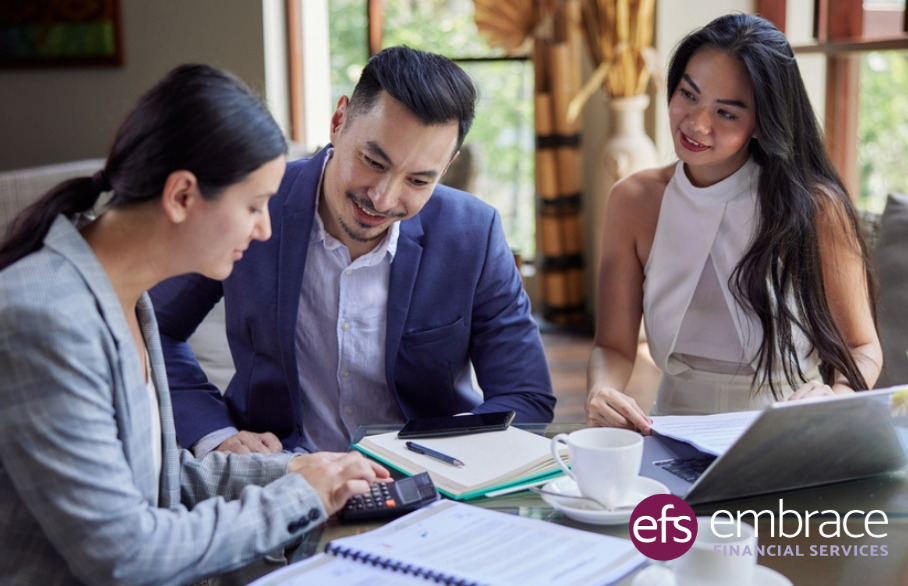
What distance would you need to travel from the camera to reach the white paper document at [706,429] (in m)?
1.24

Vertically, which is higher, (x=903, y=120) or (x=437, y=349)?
(x=903, y=120)

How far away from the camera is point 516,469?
48.0 inches

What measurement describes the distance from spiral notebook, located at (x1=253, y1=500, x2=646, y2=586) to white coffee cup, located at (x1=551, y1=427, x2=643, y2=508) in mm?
66

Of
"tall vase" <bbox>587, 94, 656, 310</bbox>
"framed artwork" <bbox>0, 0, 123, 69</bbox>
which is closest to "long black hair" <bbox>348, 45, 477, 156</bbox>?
"tall vase" <bbox>587, 94, 656, 310</bbox>

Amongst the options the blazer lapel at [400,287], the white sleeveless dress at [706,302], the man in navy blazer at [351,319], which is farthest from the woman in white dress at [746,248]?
the blazer lapel at [400,287]

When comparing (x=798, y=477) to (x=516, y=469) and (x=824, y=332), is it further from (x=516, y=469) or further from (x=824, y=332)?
(x=824, y=332)

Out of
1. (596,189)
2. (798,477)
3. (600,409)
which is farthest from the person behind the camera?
(596,189)

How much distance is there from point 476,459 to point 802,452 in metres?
0.39

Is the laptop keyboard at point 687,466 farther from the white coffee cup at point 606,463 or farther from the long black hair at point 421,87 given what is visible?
the long black hair at point 421,87

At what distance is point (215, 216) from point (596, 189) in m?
3.42

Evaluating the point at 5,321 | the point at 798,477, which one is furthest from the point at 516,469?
the point at 5,321

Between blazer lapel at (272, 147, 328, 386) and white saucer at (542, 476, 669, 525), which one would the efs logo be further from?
blazer lapel at (272, 147, 328, 386)

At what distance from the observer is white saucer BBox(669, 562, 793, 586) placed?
2.99 ft

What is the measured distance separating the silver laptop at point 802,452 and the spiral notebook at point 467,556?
0.17 m
